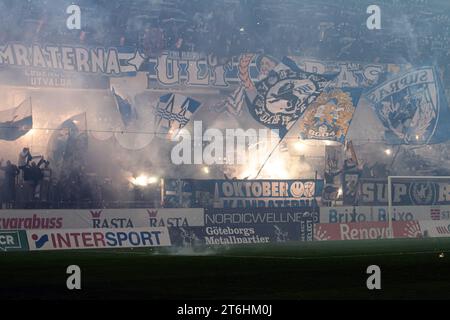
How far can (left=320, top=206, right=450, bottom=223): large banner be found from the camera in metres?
43.7

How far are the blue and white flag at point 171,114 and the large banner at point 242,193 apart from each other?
4.80 meters

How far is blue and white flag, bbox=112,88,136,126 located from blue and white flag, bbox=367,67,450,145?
574 inches

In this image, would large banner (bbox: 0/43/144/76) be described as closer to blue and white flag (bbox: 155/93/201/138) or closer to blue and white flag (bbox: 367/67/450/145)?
blue and white flag (bbox: 155/93/201/138)

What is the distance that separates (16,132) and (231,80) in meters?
12.1

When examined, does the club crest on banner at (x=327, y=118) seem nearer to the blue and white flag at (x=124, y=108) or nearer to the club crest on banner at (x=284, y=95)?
the club crest on banner at (x=284, y=95)

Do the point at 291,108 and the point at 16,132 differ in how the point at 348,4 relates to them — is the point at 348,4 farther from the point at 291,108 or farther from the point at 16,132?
the point at 16,132

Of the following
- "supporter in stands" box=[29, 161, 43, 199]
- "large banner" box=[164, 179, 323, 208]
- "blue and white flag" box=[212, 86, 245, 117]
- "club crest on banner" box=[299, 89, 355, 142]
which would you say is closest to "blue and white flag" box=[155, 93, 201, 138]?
"blue and white flag" box=[212, 86, 245, 117]

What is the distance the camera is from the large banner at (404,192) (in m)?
47.9

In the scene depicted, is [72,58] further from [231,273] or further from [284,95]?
[231,273]

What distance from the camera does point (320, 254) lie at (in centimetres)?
3005

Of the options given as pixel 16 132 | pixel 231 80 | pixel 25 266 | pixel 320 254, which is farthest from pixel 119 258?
pixel 231 80

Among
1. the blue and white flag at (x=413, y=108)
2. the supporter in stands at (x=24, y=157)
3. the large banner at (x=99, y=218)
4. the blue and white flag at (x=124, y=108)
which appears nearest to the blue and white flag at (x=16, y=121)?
the supporter in stands at (x=24, y=157)

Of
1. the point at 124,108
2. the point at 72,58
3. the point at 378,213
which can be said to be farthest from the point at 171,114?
the point at 378,213

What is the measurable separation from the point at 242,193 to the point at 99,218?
10.1 m
